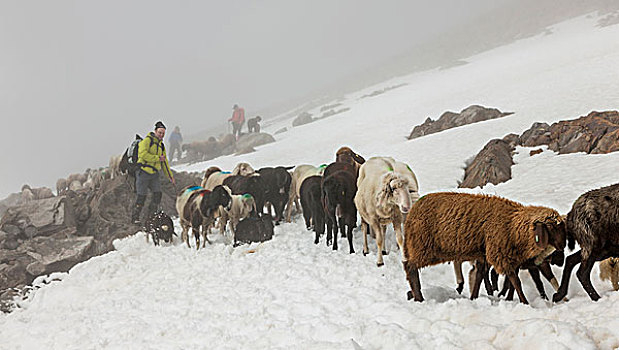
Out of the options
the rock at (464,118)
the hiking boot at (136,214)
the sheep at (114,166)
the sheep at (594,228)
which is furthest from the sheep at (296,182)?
the rock at (464,118)

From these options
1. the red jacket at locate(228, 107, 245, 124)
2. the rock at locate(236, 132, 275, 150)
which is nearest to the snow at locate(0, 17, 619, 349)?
the rock at locate(236, 132, 275, 150)

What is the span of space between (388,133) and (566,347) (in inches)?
A: 748

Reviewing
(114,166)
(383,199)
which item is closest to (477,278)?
(383,199)

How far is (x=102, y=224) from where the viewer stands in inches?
501

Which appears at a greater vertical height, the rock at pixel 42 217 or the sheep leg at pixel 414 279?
the rock at pixel 42 217

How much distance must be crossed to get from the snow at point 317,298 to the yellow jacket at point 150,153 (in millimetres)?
2097

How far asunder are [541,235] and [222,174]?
8.85 metres

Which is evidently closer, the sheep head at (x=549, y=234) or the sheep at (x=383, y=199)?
the sheep head at (x=549, y=234)

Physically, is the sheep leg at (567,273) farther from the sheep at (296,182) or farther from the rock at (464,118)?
the rock at (464,118)

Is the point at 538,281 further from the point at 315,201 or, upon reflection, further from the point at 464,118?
the point at 464,118

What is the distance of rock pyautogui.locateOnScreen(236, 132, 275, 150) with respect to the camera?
1117 inches

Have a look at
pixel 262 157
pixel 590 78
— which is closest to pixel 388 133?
pixel 262 157

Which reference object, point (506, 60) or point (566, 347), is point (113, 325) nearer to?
point (566, 347)

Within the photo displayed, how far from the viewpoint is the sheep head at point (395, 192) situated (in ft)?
18.7
